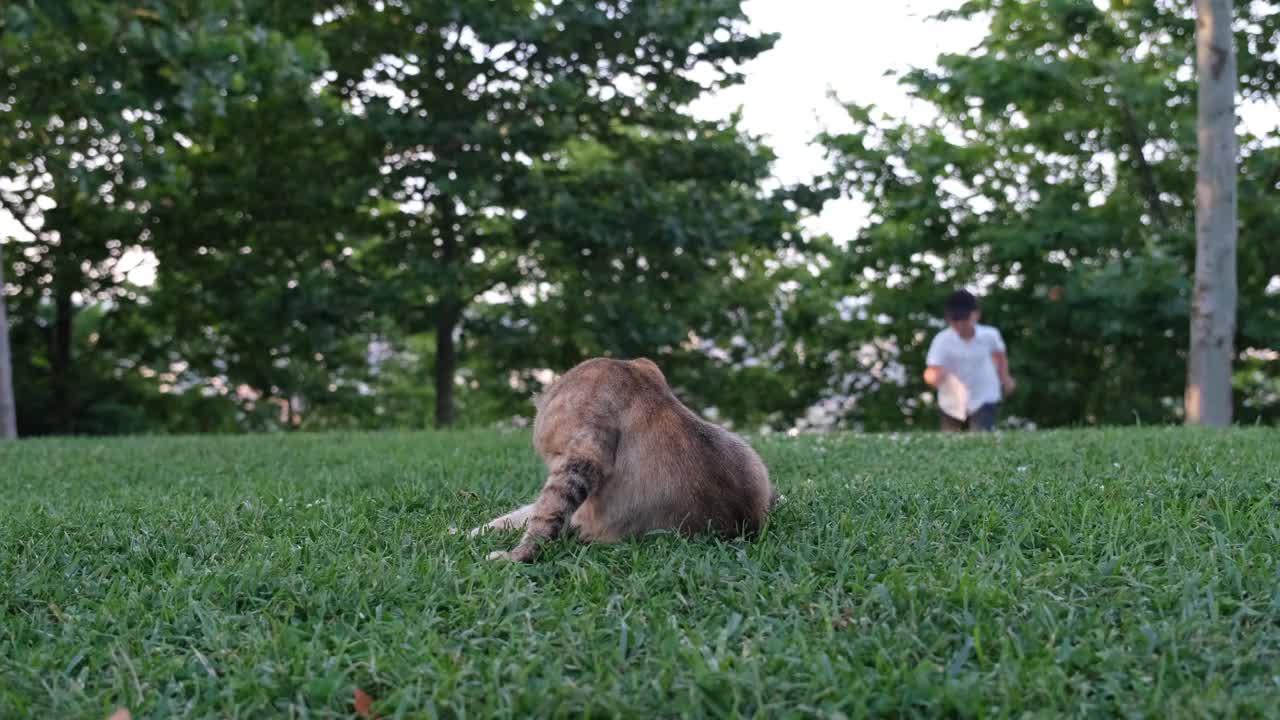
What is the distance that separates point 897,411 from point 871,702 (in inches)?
612

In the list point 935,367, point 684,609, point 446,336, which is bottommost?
point 684,609

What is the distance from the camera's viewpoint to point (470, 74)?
51.9ft

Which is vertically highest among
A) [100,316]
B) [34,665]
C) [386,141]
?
[386,141]

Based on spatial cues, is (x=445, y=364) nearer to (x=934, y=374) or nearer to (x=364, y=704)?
(x=934, y=374)

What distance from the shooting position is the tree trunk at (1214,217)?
10.9m

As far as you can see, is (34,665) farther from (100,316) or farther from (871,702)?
(100,316)

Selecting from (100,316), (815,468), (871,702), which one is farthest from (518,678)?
(100,316)

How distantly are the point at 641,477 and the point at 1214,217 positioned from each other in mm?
9729

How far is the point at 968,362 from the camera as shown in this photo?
10398 millimetres

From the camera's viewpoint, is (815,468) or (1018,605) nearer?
(1018,605)

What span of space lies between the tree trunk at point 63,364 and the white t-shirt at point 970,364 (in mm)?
13599

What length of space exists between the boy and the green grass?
5613mm

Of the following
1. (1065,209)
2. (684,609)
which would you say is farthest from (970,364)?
(684,609)

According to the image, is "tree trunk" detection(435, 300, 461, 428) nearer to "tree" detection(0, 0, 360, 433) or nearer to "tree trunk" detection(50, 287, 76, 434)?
"tree" detection(0, 0, 360, 433)
